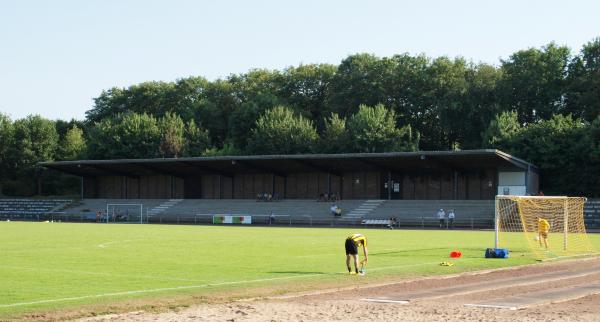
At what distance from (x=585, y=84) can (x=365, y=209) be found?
102 feet

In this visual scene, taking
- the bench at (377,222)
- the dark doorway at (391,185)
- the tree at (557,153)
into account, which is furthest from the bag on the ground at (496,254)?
the dark doorway at (391,185)

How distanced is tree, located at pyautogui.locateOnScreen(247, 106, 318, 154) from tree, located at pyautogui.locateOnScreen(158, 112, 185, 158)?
9314 millimetres

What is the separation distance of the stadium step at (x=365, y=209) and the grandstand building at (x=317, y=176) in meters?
3.24

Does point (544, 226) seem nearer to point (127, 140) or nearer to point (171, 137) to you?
point (171, 137)

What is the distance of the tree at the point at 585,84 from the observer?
86812 mm

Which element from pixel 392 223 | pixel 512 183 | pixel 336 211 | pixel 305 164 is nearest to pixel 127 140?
pixel 305 164

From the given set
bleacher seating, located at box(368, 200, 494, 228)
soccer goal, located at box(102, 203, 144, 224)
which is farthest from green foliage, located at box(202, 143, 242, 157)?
bleacher seating, located at box(368, 200, 494, 228)

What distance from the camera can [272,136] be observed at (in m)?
96.8

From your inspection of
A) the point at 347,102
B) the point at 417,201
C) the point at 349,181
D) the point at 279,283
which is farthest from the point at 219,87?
the point at 279,283

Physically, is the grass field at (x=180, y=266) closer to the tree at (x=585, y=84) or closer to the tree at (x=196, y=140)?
the tree at (x=585, y=84)

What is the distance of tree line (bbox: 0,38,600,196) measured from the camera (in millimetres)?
78000

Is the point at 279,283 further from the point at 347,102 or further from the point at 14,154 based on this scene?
the point at 14,154

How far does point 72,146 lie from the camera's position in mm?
113625

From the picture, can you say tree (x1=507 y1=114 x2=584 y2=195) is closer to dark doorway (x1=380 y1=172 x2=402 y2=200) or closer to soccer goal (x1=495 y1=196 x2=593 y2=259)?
dark doorway (x1=380 y1=172 x2=402 y2=200)
